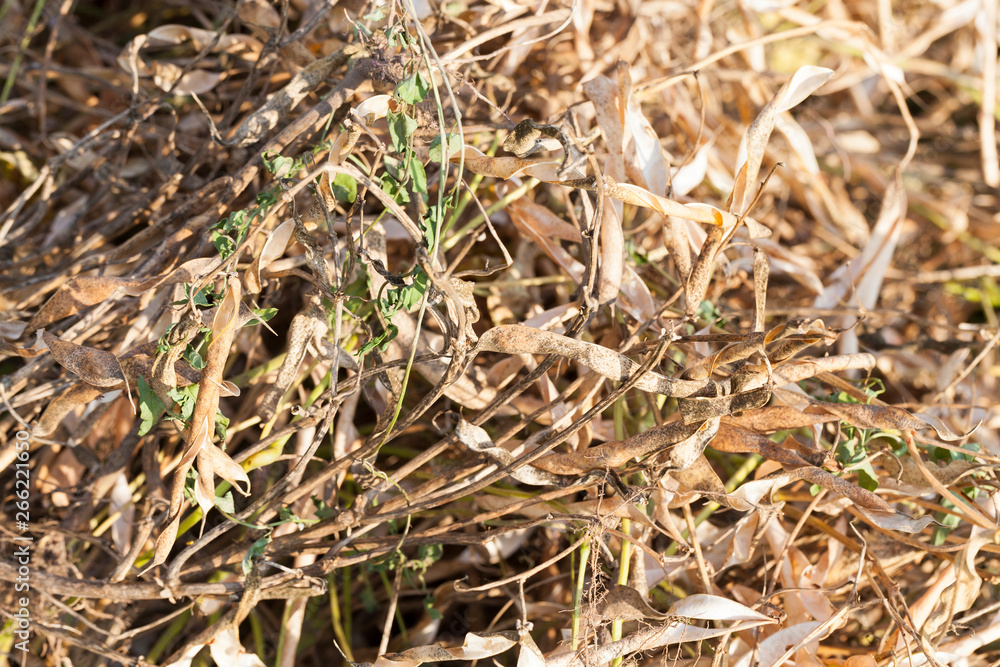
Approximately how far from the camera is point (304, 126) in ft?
2.07

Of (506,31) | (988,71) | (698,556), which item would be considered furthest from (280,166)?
(988,71)

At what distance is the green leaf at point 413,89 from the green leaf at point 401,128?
0.01 meters

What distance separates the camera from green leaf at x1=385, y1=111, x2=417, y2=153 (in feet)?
1.70

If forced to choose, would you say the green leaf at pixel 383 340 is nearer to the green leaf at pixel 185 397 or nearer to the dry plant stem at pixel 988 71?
the green leaf at pixel 185 397

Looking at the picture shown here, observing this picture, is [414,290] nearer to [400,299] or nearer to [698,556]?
[400,299]

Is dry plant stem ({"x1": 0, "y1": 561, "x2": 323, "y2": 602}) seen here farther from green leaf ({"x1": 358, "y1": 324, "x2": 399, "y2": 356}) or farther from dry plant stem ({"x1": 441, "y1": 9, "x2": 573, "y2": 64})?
dry plant stem ({"x1": 441, "y1": 9, "x2": 573, "y2": 64})

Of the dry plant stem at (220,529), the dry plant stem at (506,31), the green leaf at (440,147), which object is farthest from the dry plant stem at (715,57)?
the dry plant stem at (220,529)

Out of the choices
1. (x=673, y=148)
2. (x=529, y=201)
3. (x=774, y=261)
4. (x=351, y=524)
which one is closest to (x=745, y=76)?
(x=673, y=148)

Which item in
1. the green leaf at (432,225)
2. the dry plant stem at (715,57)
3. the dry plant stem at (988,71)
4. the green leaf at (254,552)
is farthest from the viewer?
the dry plant stem at (988,71)

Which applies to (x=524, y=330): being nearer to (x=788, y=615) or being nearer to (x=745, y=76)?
(x=788, y=615)

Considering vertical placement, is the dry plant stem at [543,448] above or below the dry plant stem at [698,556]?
above

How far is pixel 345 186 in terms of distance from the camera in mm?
595

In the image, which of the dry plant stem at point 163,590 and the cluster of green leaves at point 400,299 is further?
the dry plant stem at point 163,590

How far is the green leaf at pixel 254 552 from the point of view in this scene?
0.59 meters
